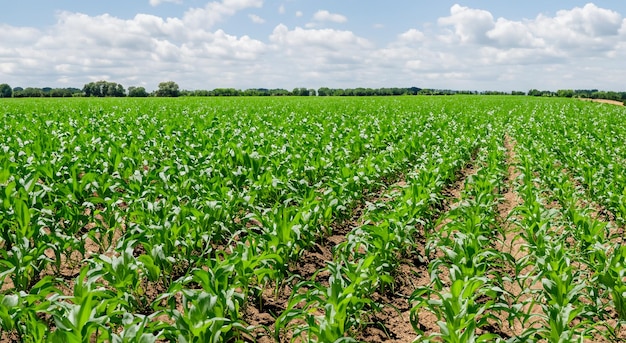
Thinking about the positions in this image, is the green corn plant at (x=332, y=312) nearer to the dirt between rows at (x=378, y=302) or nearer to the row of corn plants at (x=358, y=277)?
the row of corn plants at (x=358, y=277)

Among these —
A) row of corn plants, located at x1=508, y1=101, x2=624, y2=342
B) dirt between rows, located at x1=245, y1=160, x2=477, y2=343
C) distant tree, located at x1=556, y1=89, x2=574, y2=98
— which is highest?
distant tree, located at x1=556, y1=89, x2=574, y2=98

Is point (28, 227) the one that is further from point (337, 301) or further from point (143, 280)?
point (337, 301)

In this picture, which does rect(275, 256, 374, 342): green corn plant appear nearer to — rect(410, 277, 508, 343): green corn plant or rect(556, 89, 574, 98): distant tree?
rect(410, 277, 508, 343): green corn plant

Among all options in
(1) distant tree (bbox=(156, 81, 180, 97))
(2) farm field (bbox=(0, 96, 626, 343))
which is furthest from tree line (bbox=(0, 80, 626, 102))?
(2) farm field (bbox=(0, 96, 626, 343))

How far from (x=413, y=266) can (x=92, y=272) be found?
376 centimetres

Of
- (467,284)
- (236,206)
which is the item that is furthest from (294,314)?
(236,206)

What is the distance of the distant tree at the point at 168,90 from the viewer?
78000 millimetres

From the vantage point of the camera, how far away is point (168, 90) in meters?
78.9

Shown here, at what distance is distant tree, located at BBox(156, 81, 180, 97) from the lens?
78000mm

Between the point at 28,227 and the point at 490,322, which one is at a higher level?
the point at 28,227

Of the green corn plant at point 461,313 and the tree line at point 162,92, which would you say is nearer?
the green corn plant at point 461,313

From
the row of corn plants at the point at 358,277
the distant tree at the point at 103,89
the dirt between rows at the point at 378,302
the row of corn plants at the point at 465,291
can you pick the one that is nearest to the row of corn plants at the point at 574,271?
the row of corn plants at the point at 465,291

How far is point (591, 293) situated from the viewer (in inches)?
192

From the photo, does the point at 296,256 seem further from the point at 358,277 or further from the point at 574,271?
the point at 574,271
